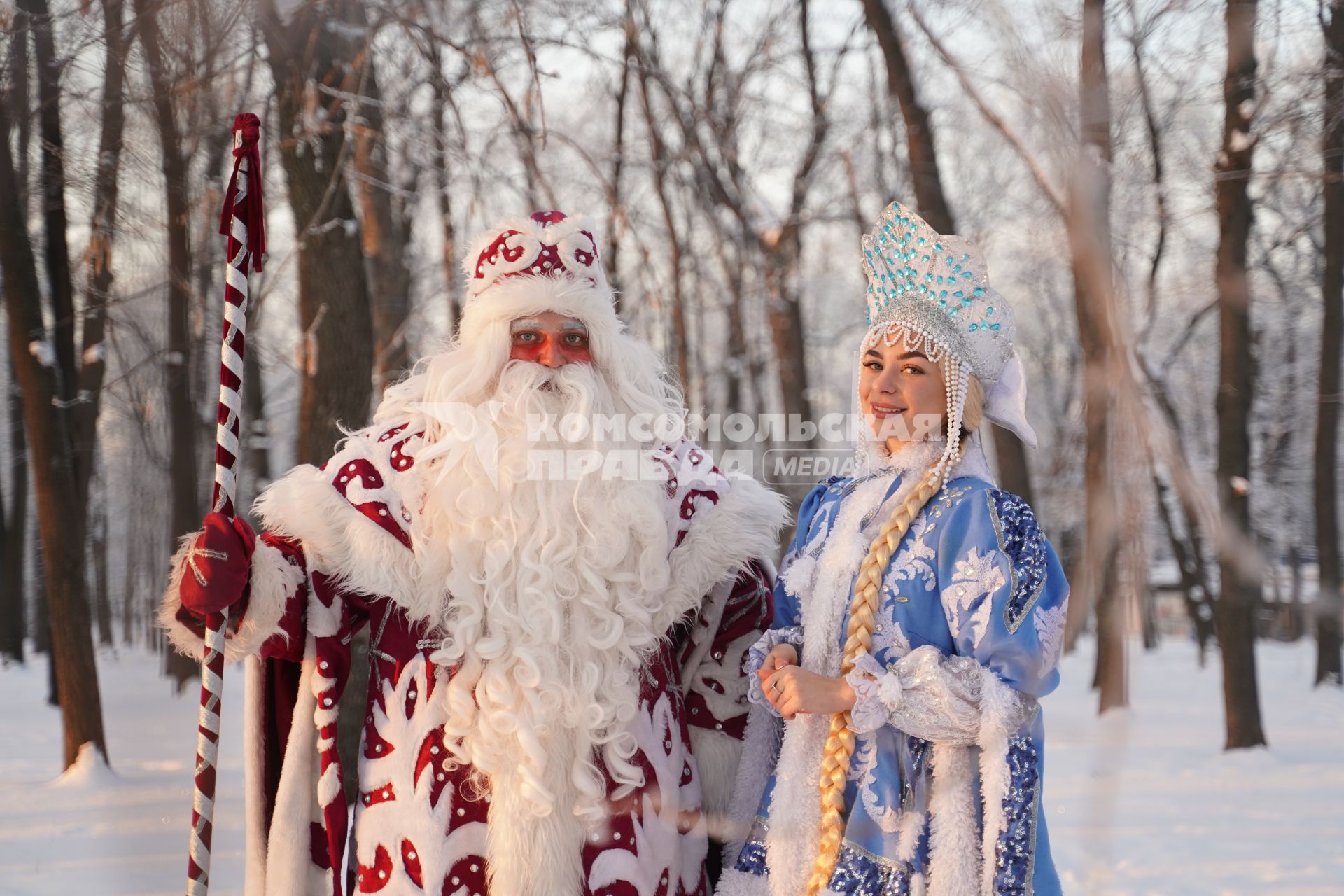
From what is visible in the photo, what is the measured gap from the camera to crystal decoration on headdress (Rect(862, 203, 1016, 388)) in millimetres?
2330

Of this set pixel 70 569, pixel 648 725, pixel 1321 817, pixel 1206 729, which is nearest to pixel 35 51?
pixel 70 569

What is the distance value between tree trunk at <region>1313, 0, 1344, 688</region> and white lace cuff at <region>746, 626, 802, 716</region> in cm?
491

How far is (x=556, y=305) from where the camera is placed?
2572 mm

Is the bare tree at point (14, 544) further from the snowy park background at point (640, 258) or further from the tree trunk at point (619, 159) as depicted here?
the tree trunk at point (619, 159)

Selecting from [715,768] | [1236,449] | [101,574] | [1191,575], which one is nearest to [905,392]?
[715,768]

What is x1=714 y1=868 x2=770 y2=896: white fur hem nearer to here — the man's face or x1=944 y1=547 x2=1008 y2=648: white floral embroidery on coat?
x1=944 y1=547 x2=1008 y2=648: white floral embroidery on coat

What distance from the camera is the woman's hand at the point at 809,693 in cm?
218

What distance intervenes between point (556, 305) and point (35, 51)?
122 inches

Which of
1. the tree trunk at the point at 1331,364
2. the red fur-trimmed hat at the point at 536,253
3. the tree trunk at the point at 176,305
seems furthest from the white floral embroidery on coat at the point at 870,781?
the tree trunk at the point at 1331,364

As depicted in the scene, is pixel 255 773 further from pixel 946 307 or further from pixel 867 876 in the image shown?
pixel 946 307

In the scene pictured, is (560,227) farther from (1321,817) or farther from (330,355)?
(1321,817)

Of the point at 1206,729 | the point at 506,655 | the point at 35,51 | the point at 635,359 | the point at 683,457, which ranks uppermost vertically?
the point at 35,51

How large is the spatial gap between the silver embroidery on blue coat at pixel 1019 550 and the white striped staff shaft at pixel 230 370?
172 cm

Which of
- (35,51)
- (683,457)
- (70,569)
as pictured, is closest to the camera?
(683,457)
